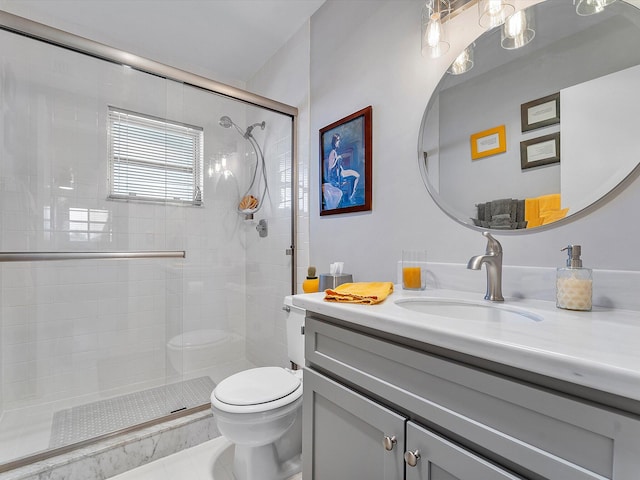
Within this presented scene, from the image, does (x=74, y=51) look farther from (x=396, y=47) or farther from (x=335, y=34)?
(x=396, y=47)

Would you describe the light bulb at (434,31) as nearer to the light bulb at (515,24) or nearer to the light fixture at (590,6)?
the light bulb at (515,24)

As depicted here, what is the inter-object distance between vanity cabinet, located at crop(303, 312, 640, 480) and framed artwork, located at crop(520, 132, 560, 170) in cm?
77

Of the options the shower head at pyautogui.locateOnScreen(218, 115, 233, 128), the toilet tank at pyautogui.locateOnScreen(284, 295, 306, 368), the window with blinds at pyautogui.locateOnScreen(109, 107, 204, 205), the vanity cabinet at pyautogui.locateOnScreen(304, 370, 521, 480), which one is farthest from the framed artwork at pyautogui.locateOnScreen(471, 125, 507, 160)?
the window with blinds at pyautogui.locateOnScreen(109, 107, 204, 205)

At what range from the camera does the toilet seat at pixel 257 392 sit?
1300mm

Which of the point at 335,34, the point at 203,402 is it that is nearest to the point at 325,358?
the point at 203,402

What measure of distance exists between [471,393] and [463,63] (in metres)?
1.20

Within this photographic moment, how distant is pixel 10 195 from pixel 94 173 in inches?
16.6

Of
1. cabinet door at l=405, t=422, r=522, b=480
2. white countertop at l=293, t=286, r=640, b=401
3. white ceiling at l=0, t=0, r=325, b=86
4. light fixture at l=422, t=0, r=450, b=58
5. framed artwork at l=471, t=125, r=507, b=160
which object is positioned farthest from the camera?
white ceiling at l=0, t=0, r=325, b=86

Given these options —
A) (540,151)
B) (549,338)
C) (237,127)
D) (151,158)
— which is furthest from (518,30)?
(151,158)

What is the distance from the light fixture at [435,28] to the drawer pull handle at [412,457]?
1.39m

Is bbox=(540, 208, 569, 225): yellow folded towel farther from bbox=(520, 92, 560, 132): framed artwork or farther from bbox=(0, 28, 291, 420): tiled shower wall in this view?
→ bbox=(0, 28, 291, 420): tiled shower wall

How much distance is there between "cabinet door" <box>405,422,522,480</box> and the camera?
57 centimetres

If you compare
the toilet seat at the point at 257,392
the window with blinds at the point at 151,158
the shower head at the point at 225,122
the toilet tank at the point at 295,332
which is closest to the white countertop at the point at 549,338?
the toilet seat at the point at 257,392

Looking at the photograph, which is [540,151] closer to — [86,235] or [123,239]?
[123,239]
